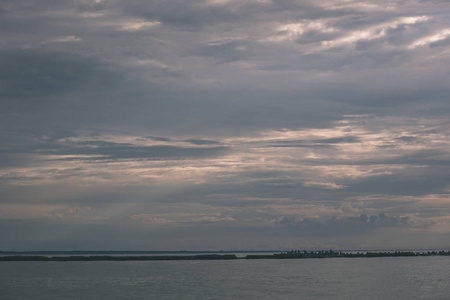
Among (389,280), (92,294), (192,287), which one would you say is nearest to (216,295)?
(192,287)

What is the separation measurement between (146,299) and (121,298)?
3.78 metres

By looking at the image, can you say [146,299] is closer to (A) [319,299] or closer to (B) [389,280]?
(A) [319,299]

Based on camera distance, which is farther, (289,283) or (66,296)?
(289,283)

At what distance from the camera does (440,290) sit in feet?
225

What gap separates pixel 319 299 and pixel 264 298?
630 cm

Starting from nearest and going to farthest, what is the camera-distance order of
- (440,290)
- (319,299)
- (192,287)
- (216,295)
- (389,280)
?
(319,299)
(216,295)
(440,290)
(192,287)
(389,280)

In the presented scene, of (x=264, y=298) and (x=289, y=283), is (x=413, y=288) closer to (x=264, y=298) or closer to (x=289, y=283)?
(x=289, y=283)

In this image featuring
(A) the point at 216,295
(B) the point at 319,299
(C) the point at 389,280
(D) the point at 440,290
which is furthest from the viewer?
(C) the point at 389,280

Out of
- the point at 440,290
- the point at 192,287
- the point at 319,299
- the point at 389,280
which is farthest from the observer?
the point at 389,280

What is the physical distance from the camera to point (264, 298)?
59.7 meters

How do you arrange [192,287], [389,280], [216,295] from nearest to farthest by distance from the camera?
[216,295]
[192,287]
[389,280]

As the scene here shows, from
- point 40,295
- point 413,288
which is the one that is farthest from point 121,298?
point 413,288

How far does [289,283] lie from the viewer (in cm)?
7825

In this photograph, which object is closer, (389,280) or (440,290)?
(440,290)
